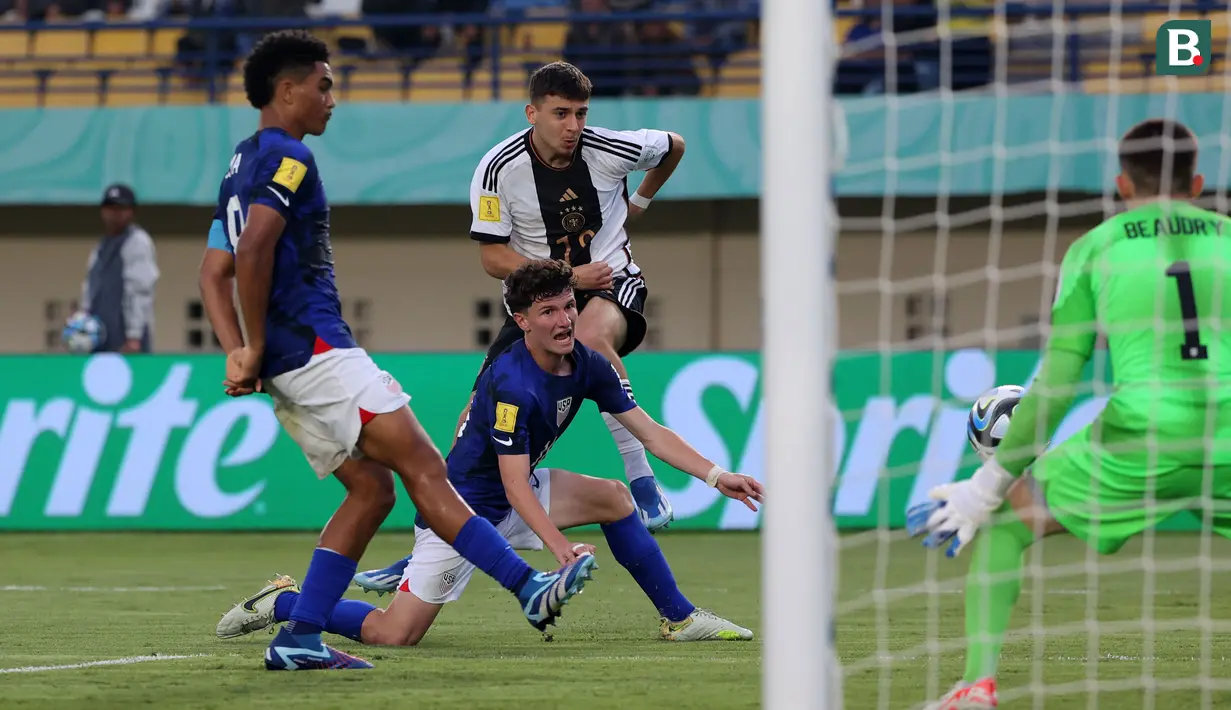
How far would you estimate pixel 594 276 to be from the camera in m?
6.79

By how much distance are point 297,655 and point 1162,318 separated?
2798 mm

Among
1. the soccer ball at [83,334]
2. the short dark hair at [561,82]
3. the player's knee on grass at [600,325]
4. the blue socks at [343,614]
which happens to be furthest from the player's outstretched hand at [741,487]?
the soccer ball at [83,334]

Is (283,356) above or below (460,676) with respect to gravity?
above

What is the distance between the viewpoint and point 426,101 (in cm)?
1753

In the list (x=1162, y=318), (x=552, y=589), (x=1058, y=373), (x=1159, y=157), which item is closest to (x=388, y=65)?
(x=552, y=589)

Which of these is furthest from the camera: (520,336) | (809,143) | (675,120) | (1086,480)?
(675,120)

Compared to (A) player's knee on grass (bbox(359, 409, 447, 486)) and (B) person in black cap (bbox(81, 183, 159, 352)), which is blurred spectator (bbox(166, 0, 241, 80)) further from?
(A) player's knee on grass (bbox(359, 409, 447, 486))

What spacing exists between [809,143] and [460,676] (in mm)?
2215

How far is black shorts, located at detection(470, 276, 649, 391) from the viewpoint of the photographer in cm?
691

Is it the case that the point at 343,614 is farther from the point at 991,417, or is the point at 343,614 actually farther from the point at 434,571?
the point at 991,417

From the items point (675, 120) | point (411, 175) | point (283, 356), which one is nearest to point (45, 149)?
point (411, 175)

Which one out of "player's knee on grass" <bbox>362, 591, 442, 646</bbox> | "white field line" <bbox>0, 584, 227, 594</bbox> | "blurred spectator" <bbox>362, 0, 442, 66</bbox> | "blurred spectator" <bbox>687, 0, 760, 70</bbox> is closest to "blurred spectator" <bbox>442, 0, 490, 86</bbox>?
"blurred spectator" <bbox>362, 0, 442, 66</bbox>

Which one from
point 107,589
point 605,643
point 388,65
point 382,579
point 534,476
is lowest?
point 107,589

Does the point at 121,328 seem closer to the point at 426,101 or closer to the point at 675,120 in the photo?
the point at 426,101
